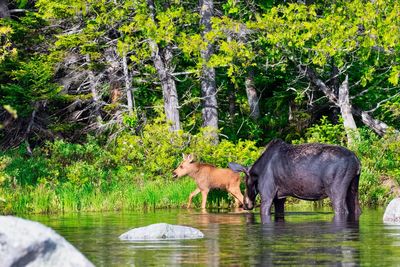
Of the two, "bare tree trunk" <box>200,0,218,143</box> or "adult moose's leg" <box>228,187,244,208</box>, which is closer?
Result: "adult moose's leg" <box>228,187,244,208</box>

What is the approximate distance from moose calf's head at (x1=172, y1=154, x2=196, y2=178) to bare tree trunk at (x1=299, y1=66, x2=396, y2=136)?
5283mm

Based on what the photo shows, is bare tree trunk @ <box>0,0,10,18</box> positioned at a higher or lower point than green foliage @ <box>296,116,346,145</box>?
higher

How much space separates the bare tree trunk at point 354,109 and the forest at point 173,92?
42 millimetres

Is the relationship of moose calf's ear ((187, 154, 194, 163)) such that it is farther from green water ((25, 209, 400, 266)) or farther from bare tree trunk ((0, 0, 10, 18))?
bare tree trunk ((0, 0, 10, 18))

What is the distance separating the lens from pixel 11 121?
1404 inches

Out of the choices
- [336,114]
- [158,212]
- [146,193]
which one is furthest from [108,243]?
[336,114]

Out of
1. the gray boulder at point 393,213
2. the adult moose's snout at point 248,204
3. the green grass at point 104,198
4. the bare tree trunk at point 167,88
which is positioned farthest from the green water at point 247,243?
the bare tree trunk at point 167,88

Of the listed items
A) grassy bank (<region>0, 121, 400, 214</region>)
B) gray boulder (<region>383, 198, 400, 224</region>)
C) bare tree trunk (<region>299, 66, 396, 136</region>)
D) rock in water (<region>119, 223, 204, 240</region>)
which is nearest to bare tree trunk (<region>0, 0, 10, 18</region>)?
grassy bank (<region>0, 121, 400, 214</region>)

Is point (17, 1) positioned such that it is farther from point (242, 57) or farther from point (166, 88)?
point (242, 57)

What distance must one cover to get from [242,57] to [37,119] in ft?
29.3

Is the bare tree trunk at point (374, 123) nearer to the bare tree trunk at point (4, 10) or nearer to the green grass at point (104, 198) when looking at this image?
the green grass at point (104, 198)

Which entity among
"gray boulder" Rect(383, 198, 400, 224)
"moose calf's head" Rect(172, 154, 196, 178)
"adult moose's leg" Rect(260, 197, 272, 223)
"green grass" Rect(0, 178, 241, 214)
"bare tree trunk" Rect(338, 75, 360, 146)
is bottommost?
"gray boulder" Rect(383, 198, 400, 224)

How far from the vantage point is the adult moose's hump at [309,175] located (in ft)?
67.6

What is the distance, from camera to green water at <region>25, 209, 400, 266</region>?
12.6 meters
